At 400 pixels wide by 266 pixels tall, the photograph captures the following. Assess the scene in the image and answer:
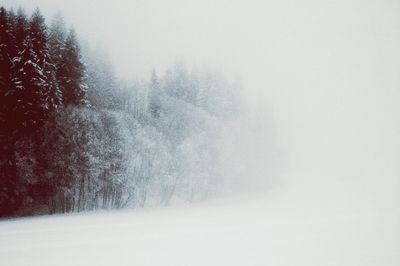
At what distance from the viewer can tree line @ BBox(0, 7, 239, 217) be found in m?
32.6

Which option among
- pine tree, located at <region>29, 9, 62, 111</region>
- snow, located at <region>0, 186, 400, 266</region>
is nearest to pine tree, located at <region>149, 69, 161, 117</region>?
pine tree, located at <region>29, 9, 62, 111</region>

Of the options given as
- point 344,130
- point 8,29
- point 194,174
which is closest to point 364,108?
point 344,130

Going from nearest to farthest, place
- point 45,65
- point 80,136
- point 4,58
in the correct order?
point 4,58, point 45,65, point 80,136

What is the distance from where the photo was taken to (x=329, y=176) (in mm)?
97188

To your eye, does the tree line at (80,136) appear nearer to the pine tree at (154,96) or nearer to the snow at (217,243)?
the pine tree at (154,96)

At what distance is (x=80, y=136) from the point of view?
38.4m

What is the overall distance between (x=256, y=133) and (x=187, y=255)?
187ft

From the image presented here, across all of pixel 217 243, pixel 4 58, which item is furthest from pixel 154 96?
pixel 217 243

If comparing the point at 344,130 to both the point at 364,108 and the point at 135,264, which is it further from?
the point at 135,264

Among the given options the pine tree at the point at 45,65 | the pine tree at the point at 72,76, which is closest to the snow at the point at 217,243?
the pine tree at the point at 45,65

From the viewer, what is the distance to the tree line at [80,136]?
107 ft

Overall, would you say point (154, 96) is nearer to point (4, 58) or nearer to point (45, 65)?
point (45, 65)

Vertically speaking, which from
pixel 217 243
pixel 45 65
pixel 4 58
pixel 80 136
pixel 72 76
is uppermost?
pixel 72 76

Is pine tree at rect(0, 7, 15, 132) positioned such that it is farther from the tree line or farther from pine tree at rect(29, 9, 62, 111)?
pine tree at rect(29, 9, 62, 111)
